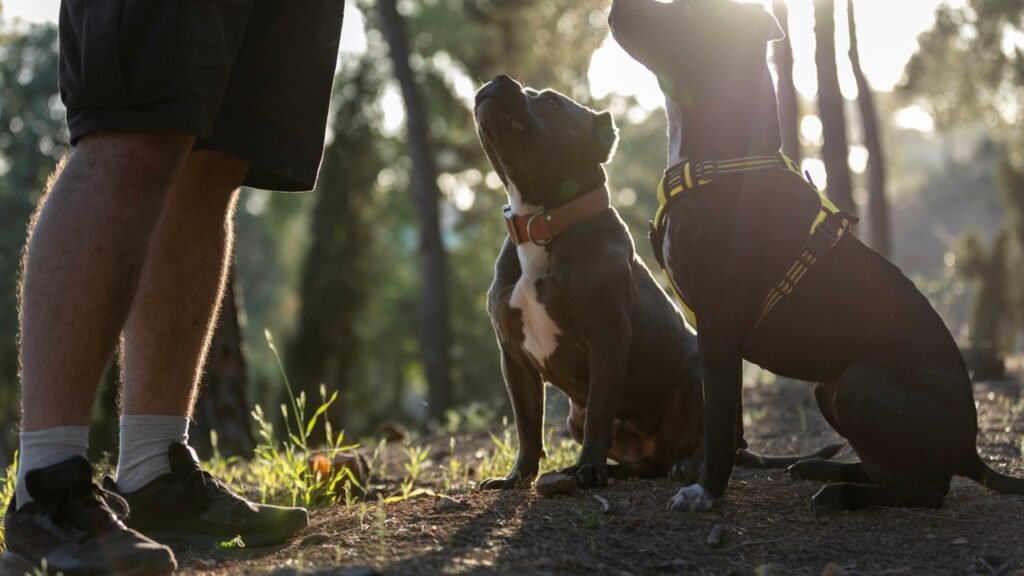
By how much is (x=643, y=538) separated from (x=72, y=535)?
5.50ft

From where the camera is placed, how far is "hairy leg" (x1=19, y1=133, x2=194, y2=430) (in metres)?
2.78

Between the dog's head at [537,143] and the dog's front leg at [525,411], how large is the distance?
28.4 inches

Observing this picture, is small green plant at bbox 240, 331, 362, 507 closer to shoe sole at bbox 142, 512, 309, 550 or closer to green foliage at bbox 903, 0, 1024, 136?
shoe sole at bbox 142, 512, 309, 550

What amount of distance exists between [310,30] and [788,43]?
19.0ft

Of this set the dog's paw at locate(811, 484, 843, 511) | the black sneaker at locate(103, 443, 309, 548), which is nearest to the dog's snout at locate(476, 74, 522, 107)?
the black sneaker at locate(103, 443, 309, 548)

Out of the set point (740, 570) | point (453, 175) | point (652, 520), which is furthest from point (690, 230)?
point (453, 175)

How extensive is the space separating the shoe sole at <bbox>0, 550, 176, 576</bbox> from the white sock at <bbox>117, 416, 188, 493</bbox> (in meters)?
0.55

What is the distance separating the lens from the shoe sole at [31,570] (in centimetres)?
Result: 264

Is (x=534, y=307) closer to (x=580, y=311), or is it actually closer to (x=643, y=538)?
(x=580, y=311)

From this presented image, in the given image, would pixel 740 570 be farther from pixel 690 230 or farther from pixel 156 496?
pixel 156 496

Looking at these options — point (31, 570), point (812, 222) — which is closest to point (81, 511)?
point (31, 570)

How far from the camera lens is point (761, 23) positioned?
421 centimetres

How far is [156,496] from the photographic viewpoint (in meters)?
3.27

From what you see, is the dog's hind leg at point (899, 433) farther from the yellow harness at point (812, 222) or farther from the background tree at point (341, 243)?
the background tree at point (341, 243)
